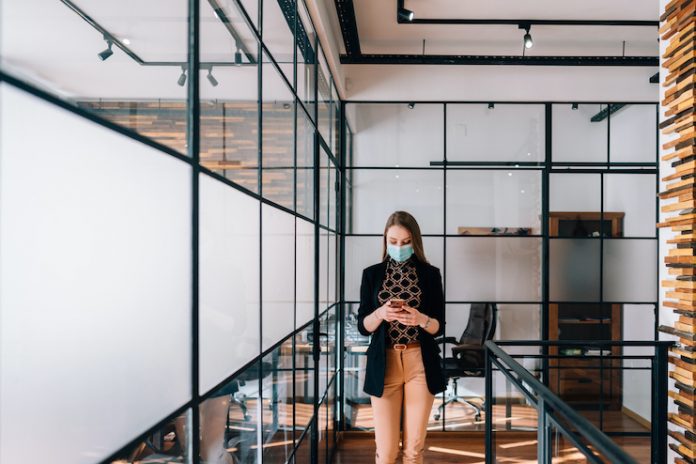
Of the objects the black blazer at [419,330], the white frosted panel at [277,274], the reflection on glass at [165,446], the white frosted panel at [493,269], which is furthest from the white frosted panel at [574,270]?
the reflection on glass at [165,446]

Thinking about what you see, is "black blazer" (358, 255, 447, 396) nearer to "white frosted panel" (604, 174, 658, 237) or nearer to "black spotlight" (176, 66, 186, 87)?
"black spotlight" (176, 66, 186, 87)

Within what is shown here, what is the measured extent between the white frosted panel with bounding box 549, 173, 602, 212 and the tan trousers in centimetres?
227

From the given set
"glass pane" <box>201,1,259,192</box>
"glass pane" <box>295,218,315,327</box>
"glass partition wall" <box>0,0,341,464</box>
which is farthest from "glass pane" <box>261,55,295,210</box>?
"glass pane" <box>295,218,315,327</box>

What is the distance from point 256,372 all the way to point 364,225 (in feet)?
8.41

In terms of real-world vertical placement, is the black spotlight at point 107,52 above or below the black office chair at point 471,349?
above

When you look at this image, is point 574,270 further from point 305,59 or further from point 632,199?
point 305,59

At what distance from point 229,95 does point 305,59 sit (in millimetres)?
1318

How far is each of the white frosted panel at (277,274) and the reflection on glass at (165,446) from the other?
2.04 feet

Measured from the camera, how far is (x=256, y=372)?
1.59 meters

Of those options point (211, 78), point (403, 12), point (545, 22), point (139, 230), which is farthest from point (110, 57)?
point (545, 22)

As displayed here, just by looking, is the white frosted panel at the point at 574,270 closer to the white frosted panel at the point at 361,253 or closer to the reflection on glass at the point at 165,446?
the white frosted panel at the point at 361,253

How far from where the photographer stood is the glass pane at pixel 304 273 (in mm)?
2344

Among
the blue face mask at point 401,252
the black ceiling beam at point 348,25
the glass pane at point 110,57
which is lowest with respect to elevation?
the blue face mask at point 401,252

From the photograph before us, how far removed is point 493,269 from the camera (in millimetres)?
4070
